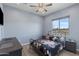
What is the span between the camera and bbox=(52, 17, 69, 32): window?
1270 mm

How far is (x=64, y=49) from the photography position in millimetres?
1287

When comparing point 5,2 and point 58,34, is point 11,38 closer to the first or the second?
point 5,2

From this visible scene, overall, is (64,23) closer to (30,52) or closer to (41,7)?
(41,7)

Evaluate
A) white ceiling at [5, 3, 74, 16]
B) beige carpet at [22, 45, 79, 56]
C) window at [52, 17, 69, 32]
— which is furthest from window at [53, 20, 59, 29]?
beige carpet at [22, 45, 79, 56]

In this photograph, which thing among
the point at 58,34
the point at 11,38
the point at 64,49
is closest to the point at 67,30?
the point at 58,34

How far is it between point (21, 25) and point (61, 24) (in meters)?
0.59

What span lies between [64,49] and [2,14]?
1013 mm

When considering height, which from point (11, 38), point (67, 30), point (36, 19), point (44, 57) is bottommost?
point (44, 57)

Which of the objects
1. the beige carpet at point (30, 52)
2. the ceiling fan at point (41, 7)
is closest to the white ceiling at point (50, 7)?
the ceiling fan at point (41, 7)

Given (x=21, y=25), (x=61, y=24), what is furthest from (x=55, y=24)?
(x=21, y=25)

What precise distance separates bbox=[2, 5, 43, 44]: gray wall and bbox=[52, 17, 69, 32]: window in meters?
0.22

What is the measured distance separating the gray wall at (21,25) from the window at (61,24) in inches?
8.6

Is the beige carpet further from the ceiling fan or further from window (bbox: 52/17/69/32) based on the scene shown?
the ceiling fan

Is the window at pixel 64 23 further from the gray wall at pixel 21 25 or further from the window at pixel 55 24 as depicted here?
the gray wall at pixel 21 25
